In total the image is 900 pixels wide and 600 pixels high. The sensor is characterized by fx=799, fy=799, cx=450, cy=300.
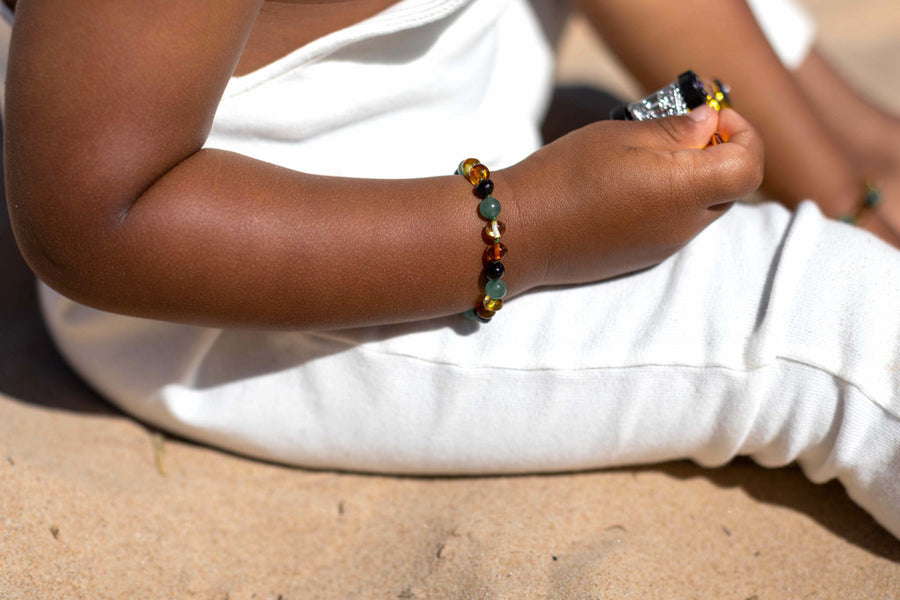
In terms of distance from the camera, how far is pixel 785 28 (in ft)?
5.60

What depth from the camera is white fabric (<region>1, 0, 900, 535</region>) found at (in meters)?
1.01

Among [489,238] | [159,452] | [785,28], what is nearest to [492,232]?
[489,238]

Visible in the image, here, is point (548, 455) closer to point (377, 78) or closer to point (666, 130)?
point (666, 130)

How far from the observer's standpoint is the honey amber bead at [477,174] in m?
0.99

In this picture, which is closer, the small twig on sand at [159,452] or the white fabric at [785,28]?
the small twig on sand at [159,452]

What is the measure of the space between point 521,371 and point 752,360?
0.97ft

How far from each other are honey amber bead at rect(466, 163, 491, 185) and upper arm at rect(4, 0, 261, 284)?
31 centimetres

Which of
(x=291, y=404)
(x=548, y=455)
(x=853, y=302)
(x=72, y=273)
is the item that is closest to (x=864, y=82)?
(x=853, y=302)

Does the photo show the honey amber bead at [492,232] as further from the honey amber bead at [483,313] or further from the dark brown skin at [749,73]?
the dark brown skin at [749,73]

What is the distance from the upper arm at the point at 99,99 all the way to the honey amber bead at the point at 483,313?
0.40m

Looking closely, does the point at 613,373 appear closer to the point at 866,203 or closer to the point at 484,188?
the point at 484,188

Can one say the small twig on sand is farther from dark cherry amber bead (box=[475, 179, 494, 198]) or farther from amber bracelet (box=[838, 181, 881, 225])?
amber bracelet (box=[838, 181, 881, 225])

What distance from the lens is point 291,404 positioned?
1151mm

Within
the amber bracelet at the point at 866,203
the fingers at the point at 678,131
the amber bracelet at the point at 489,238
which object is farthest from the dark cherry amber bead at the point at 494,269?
the amber bracelet at the point at 866,203
